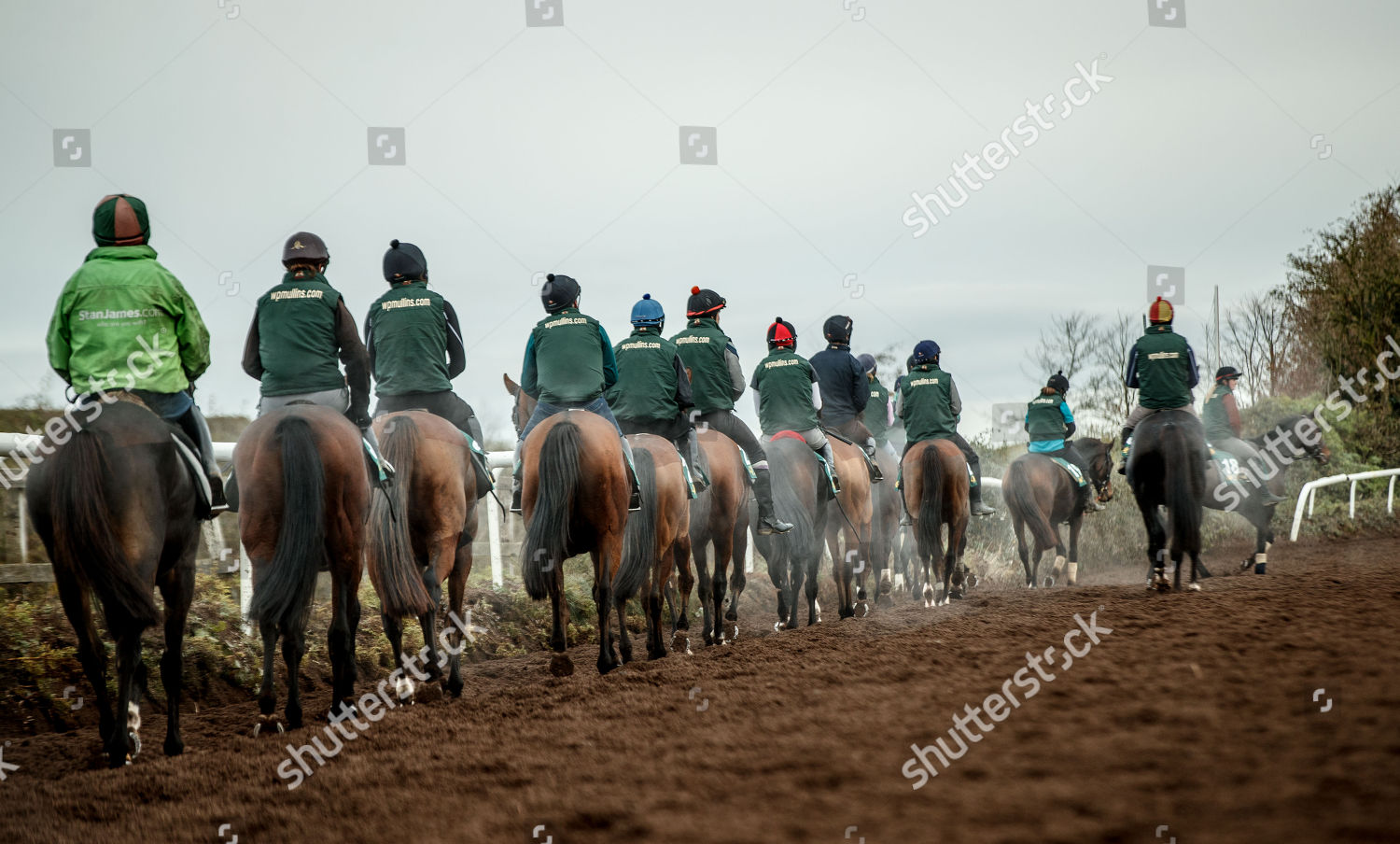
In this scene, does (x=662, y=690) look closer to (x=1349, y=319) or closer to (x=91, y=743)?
(x=91, y=743)

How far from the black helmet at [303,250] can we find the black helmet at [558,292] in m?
1.77

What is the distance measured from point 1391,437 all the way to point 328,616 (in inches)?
880

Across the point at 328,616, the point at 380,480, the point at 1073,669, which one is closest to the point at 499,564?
the point at 328,616

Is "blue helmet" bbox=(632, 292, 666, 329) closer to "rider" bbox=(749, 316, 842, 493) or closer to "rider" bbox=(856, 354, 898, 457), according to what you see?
"rider" bbox=(749, 316, 842, 493)

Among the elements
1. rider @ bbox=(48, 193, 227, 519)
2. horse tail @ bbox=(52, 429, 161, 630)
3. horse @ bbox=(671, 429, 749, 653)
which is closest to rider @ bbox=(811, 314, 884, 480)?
horse @ bbox=(671, 429, 749, 653)

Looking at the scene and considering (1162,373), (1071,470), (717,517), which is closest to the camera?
(717,517)

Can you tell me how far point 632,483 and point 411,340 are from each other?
1.86 metres

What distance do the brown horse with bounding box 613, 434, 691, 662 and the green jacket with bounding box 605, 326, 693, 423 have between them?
1.64 feet

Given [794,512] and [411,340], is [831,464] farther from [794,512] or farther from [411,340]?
[411,340]

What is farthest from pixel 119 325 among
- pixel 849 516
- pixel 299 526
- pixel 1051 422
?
pixel 1051 422

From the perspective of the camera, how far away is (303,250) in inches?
282

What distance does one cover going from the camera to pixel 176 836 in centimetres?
401

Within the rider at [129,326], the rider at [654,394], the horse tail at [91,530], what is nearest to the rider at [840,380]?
the rider at [654,394]

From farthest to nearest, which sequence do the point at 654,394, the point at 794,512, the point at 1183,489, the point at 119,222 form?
1. the point at 794,512
2. the point at 1183,489
3. the point at 654,394
4. the point at 119,222
